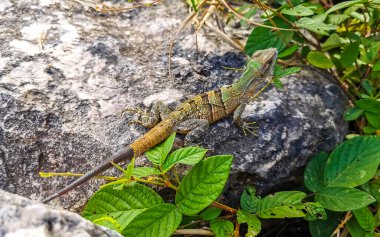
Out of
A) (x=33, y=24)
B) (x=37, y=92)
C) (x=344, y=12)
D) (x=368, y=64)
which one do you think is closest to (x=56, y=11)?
(x=33, y=24)

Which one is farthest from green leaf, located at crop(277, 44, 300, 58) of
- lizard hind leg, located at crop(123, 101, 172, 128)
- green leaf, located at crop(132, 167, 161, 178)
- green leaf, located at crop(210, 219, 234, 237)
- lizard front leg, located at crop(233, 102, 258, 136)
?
green leaf, located at crop(132, 167, 161, 178)

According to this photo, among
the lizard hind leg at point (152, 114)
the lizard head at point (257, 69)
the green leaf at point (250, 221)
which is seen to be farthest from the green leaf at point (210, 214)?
the lizard head at point (257, 69)

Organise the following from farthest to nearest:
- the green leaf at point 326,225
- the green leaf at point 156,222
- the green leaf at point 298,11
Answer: the green leaf at point 298,11, the green leaf at point 326,225, the green leaf at point 156,222

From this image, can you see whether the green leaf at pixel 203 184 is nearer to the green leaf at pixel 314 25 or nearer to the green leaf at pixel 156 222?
the green leaf at pixel 156 222

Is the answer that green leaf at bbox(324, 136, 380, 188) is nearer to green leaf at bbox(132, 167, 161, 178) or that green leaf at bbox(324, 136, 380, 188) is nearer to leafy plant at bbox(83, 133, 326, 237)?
leafy plant at bbox(83, 133, 326, 237)

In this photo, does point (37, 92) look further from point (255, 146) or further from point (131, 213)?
point (255, 146)

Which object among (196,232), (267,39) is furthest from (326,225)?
(267,39)
